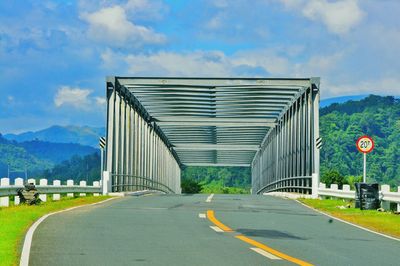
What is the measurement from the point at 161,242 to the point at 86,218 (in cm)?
558

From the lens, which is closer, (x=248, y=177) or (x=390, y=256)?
(x=390, y=256)

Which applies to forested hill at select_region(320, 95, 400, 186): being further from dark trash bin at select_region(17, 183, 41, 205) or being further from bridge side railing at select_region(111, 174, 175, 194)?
dark trash bin at select_region(17, 183, 41, 205)

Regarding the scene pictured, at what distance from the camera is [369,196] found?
23359mm

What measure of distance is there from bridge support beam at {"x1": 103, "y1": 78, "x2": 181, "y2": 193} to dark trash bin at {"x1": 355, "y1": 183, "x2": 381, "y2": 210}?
15.2m

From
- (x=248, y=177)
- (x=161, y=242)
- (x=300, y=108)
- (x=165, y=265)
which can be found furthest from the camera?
(x=248, y=177)

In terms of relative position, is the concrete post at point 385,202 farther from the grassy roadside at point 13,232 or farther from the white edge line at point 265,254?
the white edge line at point 265,254

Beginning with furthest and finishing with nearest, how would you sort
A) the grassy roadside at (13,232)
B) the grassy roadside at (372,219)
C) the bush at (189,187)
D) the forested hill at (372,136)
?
the forested hill at (372,136) < the bush at (189,187) < the grassy roadside at (372,219) < the grassy roadside at (13,232)

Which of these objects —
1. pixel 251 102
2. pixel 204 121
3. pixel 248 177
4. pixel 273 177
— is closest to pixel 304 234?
pixel 251 102

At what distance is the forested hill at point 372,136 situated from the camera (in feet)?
501

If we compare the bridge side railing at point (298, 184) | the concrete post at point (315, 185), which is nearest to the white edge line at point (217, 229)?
the concrete post at point (315, 185)

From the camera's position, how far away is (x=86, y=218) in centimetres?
1684

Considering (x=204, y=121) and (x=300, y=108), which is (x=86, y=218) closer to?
(x=300, y=108)

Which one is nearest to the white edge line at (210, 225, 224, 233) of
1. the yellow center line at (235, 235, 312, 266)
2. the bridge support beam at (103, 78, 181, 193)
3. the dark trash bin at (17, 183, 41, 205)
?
the yellow center line at (235, 235, 312, 266)

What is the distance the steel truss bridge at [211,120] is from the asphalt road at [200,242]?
19.2 metres
